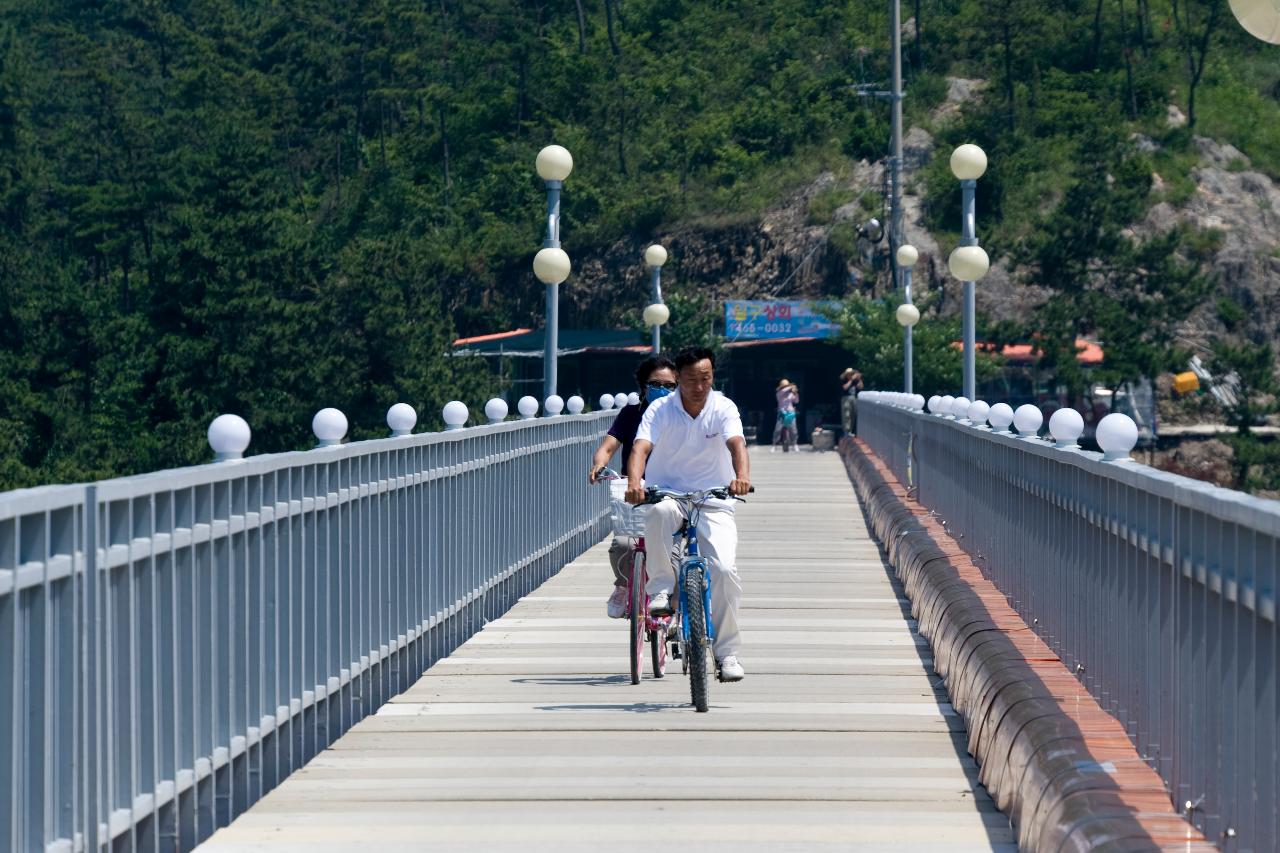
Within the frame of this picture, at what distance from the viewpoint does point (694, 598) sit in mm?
10898

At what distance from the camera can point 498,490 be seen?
15797 millimetres

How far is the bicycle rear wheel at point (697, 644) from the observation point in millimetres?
10703

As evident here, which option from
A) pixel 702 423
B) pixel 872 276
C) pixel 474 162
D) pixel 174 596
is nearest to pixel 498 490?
pixel 702 423

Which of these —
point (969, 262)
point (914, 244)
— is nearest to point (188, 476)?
point (969, 262)

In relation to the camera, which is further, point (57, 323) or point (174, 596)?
point (57, 323)

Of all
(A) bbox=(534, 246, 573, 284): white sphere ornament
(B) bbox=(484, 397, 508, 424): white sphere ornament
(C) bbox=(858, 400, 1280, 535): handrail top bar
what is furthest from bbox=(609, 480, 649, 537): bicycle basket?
(A) bbox=(534, 246, 573, 284): white sphere ornament

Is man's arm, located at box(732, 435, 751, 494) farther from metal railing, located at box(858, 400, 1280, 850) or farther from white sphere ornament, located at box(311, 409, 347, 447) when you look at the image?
white sphere ornament, located at box(311, 409, 347, 447)

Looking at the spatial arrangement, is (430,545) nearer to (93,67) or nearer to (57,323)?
(57,323)

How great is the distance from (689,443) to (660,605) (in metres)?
0.87

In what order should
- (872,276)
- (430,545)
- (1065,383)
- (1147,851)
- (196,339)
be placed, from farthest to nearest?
1. (196,339)
2. (872,276)
3. (1065,383)
4. (430,545)
5. (1147,851)

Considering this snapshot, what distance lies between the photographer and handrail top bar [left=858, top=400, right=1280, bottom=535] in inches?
196

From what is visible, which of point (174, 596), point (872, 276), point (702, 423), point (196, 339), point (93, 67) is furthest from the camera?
point (93, 67)

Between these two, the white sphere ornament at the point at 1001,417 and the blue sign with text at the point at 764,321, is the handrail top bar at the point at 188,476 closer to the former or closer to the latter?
the white sphere ornament at the point at 1001,417

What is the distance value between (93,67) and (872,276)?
4848 centimetres
